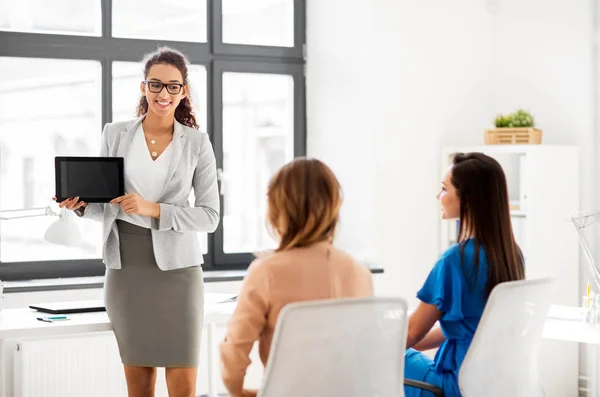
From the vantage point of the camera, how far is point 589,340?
289 centimetres

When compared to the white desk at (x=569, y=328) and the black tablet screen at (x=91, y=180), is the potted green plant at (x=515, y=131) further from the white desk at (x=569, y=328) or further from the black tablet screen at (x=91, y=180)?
the black tablet screen at (x=91, y=180)

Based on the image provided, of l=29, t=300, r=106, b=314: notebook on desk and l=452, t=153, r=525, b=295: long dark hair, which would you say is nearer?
l=452, t=153, r=525, b=295: long dark hair

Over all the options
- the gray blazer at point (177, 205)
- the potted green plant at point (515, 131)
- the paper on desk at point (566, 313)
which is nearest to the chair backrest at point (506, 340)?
the paper on desk at point (566, 313)

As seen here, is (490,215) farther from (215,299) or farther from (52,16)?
(52,16)

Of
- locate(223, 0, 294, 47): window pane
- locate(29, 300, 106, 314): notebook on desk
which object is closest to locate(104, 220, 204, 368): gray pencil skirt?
locate(29, 300, 106, 314): notebook on desk

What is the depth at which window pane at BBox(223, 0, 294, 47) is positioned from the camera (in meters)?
4.70

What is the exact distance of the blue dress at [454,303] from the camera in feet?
8.27

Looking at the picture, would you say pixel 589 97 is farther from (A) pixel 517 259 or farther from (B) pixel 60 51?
(B) pixel 60 51

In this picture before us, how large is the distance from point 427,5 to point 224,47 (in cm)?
106

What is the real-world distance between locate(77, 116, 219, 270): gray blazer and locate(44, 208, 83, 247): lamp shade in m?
0.21

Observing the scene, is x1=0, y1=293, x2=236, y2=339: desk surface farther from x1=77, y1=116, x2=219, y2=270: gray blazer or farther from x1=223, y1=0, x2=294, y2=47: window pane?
x1=223, y1=0, x2=294, y2=47: window pane

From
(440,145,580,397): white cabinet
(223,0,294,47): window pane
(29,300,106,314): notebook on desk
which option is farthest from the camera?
(223,0,294,47): window pane

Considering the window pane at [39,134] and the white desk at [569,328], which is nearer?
the white desk at [569,328]

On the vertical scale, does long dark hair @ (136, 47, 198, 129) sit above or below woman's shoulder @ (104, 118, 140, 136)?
above
